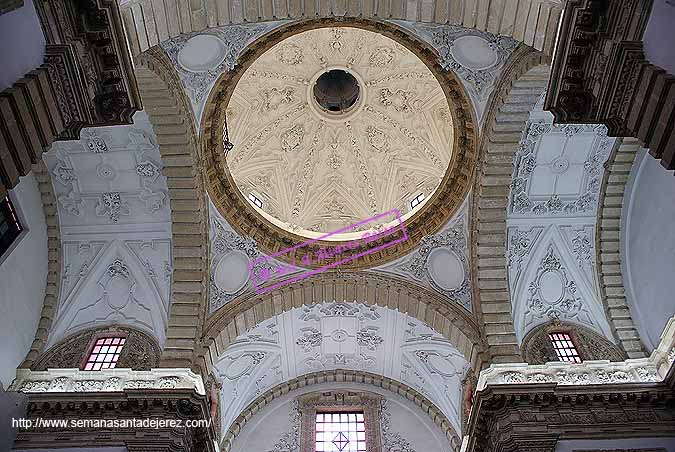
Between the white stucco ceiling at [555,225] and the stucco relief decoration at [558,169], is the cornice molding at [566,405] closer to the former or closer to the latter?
the white stucco ceiling at [555,225]

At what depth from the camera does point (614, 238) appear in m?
Answer: 15.7

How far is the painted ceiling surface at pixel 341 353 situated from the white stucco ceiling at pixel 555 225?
10.6ft

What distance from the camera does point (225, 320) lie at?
15016mm

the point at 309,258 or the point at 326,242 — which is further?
the point at 326,242

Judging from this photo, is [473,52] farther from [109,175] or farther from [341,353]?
[341,353]

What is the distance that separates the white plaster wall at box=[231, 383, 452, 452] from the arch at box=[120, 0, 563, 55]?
1281 cm

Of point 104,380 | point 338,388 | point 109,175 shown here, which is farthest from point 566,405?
point 109,175

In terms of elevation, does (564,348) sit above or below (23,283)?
below

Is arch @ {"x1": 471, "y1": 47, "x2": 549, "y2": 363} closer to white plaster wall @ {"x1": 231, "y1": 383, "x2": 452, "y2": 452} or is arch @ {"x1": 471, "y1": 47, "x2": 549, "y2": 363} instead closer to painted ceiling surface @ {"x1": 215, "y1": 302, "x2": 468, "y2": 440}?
painted ceiling surface @ {"x1": 215, "y1": 302, "x2": 468, "y2": 440}

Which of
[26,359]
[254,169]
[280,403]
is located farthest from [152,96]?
[280,403]

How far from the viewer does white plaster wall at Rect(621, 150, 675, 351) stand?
13.8 metres

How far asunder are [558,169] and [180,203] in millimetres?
10013

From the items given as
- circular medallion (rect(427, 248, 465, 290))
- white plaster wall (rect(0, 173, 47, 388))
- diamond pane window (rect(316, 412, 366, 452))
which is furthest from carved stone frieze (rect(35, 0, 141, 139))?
diamond pane window (rect(316, 412, 366, 452))

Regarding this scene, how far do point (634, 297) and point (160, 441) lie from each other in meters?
11.9
